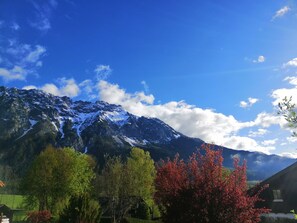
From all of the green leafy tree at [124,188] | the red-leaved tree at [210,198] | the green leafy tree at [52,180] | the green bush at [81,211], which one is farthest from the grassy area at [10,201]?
the red-leaved tree at [210,198]

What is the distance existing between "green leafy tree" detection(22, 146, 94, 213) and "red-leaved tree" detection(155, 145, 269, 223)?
48015mm

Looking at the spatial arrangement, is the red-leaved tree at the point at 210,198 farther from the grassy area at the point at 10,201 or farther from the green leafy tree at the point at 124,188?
the grassy area at the point at 10,201

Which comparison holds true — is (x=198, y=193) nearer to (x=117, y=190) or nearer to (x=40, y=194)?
(x=117, y=190)

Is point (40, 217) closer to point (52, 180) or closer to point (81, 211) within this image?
point (81, 211)

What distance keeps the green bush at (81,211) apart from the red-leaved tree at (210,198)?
27.5ft

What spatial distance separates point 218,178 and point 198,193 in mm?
1248

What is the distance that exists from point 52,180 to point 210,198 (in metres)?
51.0

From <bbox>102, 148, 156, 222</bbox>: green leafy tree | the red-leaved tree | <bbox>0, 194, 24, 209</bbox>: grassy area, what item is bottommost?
the red-leaved tree

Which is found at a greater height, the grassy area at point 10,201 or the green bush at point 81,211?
the grassy area at point 10,201

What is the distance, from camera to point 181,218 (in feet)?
53.0

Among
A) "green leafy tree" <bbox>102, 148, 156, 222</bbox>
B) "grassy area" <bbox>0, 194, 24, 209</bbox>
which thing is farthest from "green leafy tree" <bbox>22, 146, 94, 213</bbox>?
"grassy area" <bbox>0, 194, 24, 209</bbox>

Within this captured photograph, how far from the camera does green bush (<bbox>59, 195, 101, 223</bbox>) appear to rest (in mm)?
24328

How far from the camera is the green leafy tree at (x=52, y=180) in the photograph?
61.9m

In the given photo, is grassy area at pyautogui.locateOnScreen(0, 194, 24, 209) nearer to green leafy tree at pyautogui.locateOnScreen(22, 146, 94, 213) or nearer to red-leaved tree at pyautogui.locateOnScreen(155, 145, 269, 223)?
green leafy tree at pyautogui.locateOnScreen(22, 146, 94, 213)
